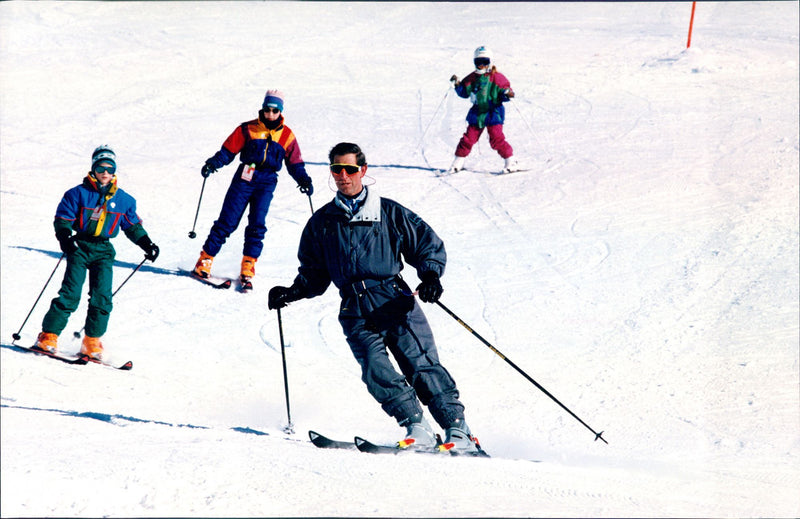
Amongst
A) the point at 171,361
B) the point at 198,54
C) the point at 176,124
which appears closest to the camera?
the point at 171,361

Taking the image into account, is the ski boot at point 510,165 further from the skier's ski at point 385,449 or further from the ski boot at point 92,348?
the skier's ski at point 385,449

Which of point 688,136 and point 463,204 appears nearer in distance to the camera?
point 463,204

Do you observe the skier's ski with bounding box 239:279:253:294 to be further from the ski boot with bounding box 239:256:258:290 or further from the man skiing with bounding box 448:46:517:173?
the man skiing with bounding box 448:46:517:173

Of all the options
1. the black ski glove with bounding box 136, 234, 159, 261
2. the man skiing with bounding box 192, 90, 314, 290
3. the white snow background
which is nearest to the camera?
the white snow background

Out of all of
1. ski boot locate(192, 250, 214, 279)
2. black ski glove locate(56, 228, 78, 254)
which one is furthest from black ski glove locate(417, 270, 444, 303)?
ski boot locate(192, 250, 214, 279)

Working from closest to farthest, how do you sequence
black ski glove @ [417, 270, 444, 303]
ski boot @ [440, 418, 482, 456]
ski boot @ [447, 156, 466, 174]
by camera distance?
1. black ski glove @ [417, 270, 444, 303]
2. ski boot @ [440, 418, 482, 456]
3. ski boot @ [447, 156, 466, 174]

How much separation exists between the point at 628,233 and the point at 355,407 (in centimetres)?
466

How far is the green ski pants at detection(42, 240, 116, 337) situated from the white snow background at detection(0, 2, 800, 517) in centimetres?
30

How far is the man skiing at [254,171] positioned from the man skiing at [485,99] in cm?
384

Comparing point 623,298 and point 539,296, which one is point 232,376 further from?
point 623,298

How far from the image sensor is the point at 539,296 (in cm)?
908

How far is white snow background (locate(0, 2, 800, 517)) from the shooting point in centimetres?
471

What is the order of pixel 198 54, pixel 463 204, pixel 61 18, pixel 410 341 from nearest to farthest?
1. pixel 410 341
2. pixel 463 204
3. pixel 198 54
4. pixel 61 18

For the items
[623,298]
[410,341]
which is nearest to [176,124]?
[623,298]
